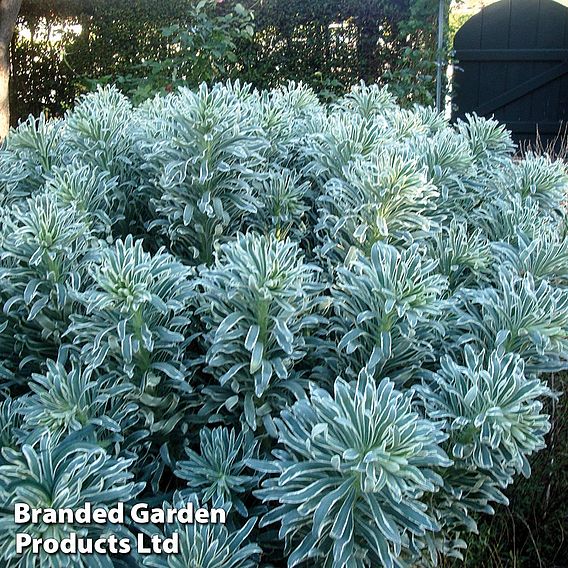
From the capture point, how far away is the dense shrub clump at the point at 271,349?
1.32 m

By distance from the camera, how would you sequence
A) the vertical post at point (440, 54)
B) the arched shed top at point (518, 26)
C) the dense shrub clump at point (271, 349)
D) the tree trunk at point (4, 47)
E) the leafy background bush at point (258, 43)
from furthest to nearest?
1. the arched shed top at point (518, 26)
2. the vertical post at point (440, 54)
3. the leafy background bush at point (258, 43)
4. the tree trunk at point (4, 47)
5. the dense shrub clump at point (271, 349)

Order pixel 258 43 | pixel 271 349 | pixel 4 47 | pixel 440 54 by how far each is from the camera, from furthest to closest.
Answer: pixel 258 43 < pixel 440 54 < pixel 4 47 < pixel 271 349

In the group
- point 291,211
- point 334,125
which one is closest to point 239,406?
point 291,211

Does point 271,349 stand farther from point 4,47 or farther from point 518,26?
point 518,26

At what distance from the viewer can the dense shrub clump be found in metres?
1.32

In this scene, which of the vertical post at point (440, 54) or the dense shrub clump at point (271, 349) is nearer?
the dense shrub clump at point (271, 349)

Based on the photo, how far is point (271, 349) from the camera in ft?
5.19

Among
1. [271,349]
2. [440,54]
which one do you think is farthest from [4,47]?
[271,349]

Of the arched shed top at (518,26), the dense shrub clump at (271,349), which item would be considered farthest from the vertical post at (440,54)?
the dense shrub clump at (271,349)

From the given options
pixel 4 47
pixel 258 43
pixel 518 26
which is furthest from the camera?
pixel 518 26

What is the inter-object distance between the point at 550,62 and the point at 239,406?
910 centimetres

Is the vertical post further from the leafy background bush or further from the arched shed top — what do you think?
the arched shed top

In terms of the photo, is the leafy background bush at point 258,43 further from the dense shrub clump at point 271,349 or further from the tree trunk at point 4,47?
the dense shrub clump at point 271,349

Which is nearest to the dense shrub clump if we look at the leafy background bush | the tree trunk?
the tree trunk
